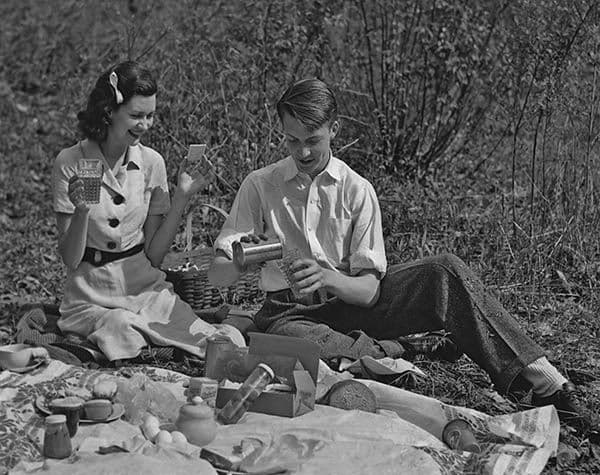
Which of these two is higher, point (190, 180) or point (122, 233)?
point (190, 180)

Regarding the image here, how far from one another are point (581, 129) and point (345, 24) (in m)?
1.60

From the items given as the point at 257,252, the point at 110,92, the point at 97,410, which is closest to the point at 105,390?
the point at 97,410

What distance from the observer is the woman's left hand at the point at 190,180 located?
15.0 ft

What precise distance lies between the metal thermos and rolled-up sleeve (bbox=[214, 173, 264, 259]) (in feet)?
0.76

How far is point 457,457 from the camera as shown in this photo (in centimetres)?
333

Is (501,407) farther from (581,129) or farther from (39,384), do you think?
(581,129)

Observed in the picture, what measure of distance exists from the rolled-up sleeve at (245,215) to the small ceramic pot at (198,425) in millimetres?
1054

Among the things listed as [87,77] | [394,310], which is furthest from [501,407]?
[87,77]

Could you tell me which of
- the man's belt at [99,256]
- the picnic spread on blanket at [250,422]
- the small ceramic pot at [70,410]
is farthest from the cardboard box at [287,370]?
the man's belt at [99,256]

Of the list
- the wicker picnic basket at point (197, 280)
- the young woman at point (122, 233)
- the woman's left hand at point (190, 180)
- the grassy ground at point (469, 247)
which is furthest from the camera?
the wicker picnic basket at point (197, 280)

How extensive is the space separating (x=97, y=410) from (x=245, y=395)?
0.51 metres

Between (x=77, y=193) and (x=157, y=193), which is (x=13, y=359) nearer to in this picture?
(x=77, y=193)

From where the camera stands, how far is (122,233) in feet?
15.2

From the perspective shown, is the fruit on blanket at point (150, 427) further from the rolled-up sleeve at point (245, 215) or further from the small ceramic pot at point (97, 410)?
the rolled-up sleeve at point (245, 215)
